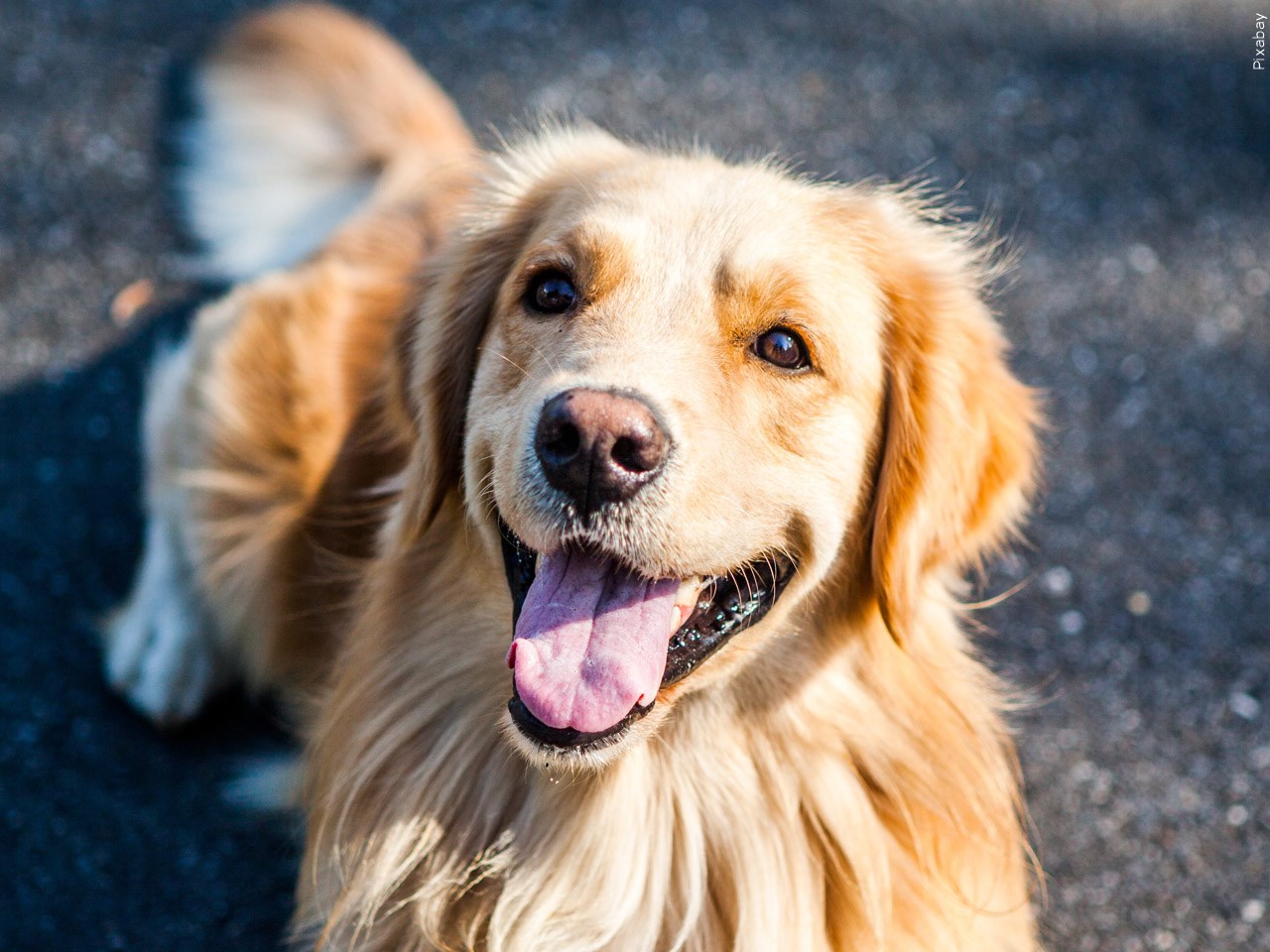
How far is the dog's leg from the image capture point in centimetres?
329

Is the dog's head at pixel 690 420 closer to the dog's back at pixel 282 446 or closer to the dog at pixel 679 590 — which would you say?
the dog at pixel 679 590

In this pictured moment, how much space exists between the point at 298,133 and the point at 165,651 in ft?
6.68

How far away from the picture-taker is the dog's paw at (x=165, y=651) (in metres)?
3.28

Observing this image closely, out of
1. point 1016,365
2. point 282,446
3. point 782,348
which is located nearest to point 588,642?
point 782,348

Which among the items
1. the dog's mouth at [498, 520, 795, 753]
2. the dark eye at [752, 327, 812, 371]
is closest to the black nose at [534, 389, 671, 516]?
the dog's mouth at [498, 520, 795, 753]

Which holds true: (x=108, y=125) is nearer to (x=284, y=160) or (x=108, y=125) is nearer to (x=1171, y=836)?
(x=284, y=160)

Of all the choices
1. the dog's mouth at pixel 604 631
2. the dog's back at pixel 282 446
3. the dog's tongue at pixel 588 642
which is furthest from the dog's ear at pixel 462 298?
the dog's tongue at pixel 588 642

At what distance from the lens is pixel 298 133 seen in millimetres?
4305

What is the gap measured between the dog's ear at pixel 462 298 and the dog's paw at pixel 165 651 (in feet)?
3.69

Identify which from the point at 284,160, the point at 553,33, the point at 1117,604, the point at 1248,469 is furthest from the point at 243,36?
the point at 1248,469

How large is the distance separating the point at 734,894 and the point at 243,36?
3.68m

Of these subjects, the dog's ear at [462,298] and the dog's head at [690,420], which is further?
the dog's ear at [462,298]

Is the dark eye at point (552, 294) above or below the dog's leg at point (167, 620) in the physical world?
above

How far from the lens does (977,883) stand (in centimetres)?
247
